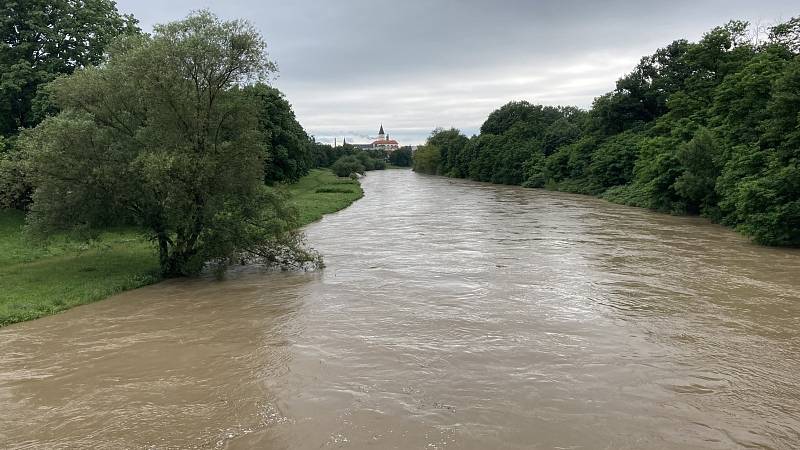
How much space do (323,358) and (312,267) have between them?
9832 millimetres

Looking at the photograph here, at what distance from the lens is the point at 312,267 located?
20.9 metres

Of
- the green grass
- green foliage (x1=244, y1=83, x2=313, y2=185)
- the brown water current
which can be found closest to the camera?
the brown water current

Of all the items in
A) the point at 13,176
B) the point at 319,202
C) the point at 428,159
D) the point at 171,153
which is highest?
the point at 428,159

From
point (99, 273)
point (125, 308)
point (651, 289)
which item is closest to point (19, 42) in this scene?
point (99, 273)

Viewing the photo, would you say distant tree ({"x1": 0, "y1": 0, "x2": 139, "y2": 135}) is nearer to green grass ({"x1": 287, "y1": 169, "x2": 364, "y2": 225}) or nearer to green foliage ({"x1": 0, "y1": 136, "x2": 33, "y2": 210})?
green foliage ({"x1": 0, "y1": 136, "x2": 33, "y2": 210})

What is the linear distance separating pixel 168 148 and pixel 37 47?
20.9m

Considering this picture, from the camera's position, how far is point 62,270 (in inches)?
770

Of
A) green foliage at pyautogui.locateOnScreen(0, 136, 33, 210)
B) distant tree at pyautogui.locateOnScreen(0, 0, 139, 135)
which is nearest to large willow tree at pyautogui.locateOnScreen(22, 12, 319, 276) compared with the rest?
green foliage at pyautogui.locateOnScreen(0, 136, 33, 210)

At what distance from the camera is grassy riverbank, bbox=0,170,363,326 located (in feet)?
50.4

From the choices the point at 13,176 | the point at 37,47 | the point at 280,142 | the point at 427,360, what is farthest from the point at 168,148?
the point at 280,142

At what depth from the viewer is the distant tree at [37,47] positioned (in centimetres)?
2984

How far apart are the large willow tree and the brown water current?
238 centimetres

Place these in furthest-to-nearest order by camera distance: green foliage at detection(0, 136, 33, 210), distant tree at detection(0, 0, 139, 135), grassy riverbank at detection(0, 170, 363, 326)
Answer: distant tree at detection(0, 0, 139, 135)
green foliage at detection(0, 136, 33, 210)
grassy riverbank at detection(0, 170, 363, 326)

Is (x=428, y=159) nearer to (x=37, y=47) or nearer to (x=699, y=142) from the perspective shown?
(x=699, y=142)
